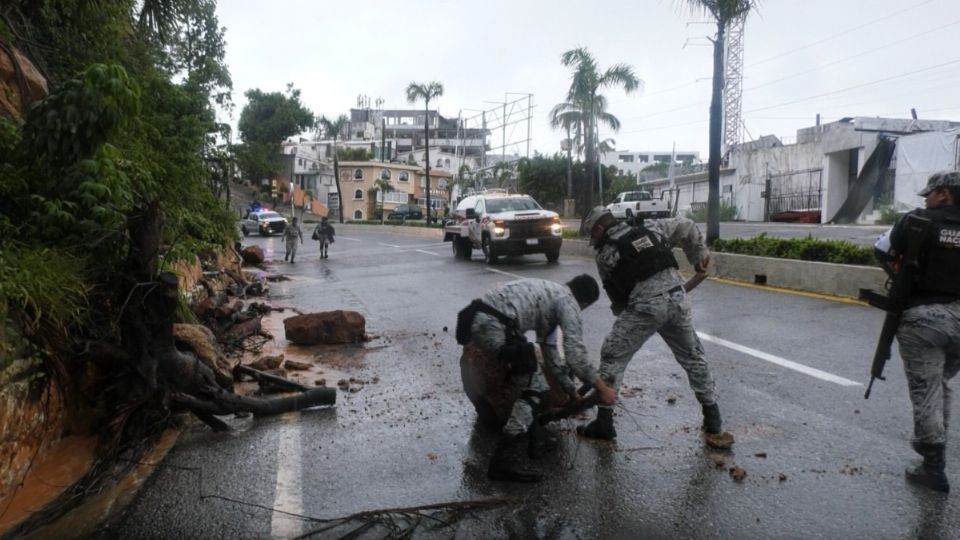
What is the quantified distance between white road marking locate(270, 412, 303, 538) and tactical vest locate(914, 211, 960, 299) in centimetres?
373

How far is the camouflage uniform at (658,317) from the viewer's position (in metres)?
4.75

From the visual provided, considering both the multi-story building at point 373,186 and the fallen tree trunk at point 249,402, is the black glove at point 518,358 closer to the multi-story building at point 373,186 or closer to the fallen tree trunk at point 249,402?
the fallen tree trunk at point 249,402

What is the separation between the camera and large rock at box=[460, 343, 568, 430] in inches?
199

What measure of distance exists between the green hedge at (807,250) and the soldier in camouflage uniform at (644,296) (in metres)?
6.89

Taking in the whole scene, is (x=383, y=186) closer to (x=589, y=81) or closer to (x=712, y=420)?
(x=589, y=81)

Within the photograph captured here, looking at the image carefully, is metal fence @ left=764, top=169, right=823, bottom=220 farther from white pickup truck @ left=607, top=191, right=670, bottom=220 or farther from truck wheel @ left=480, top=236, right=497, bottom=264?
truck wheel @ left=480, top=236, right=497, bottom=264

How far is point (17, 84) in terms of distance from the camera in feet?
23.6

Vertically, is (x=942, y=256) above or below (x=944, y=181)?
below

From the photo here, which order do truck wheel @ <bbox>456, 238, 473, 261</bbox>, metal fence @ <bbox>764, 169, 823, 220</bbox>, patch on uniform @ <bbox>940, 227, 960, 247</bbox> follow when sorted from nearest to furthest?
1. patch on uniform @ <bbox>940, 227, 960, 247</bbox>
2. truck wheel @ <bbox>456, 238, 473, 261</bbox>
3. metal fence @ <bbox>764, 169, 823, 220</bbox>

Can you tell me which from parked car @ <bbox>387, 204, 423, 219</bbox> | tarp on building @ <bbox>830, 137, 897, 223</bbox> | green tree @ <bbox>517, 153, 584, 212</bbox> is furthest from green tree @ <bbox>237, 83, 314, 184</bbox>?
tarp on building @ <bbox>830, 137, 897, 223</bbox>

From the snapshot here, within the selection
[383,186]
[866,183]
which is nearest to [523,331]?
[866,183]

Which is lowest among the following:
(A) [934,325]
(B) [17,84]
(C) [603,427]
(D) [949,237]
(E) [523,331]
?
(C) [603,427]

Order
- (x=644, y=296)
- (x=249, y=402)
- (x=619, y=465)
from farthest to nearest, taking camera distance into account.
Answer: (x=249, y=402) → (x=644, y=296) → (x=619, y=465)

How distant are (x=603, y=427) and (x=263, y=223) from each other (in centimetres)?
4059
